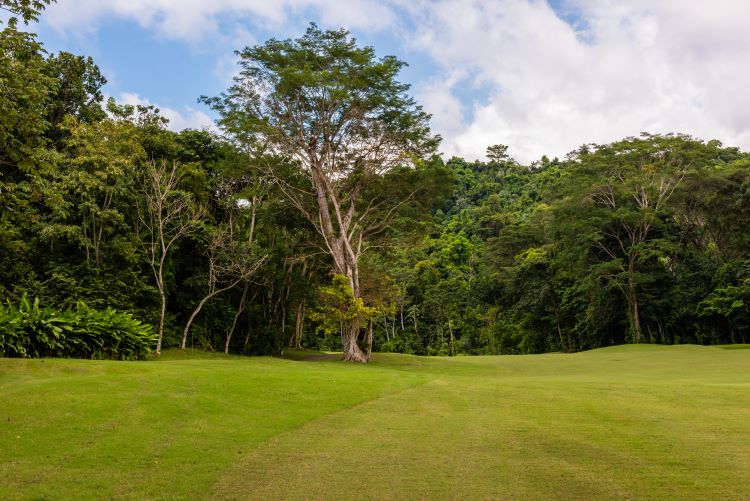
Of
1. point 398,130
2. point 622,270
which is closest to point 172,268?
point 398,130

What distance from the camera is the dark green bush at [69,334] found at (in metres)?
15.0

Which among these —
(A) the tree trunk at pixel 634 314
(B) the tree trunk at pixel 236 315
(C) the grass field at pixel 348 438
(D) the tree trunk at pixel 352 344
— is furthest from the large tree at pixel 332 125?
(A) the tree trunk at pixel 634 314

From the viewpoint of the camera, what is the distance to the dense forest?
920 inches

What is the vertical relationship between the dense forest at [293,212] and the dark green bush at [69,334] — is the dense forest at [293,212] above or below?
above

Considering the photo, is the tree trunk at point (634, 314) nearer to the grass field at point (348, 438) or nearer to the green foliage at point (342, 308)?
the green foliage at point (342, 308)

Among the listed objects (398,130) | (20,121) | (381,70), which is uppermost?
(381,70)

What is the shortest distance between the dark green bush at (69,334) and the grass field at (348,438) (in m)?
2.40

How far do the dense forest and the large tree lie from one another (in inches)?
3.6

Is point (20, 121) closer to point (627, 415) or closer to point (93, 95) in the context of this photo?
point (627, 415)

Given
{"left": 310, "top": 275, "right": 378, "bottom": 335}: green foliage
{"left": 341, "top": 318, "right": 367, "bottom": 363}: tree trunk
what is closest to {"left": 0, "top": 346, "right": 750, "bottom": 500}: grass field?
{"left": 310, "top": 275, "right": 378, "bottom": 335}: green foliage

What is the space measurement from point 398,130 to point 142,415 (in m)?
20.6

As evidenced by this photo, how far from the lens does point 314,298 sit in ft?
107

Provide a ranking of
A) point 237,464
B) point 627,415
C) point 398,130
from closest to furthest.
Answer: point 237,464, point 627,415, point 398,130

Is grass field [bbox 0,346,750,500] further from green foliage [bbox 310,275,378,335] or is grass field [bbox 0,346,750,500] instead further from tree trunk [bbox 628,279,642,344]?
tree trunk [bbox 628,279,642,344]
